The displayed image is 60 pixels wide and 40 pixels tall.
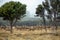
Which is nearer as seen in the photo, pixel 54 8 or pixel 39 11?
pixel 54 8

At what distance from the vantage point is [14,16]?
5259 centimetres

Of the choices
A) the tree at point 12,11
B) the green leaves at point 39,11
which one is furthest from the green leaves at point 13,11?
the green leaves at point 39,11

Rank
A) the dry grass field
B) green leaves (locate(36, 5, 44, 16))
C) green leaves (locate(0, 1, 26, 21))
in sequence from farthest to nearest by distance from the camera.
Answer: green leaves (locate(36, 5, 44, 16))
green leaves (locate(0, 1, 26, 21))
the dry grass field

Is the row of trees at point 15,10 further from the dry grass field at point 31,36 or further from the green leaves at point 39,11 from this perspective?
the green leaves at point 39,11

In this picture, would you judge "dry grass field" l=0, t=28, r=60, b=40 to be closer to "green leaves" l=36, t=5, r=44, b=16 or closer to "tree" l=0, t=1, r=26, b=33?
"tree" l=0, t=1, r=26, b=33

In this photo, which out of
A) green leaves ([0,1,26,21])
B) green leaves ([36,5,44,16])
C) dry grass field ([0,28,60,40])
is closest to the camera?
dry grass field ([0,28,60,40])

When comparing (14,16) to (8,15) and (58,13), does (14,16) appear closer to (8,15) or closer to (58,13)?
(8,15)

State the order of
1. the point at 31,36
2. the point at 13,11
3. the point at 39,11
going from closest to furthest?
the point at 31,36 < the point at 13,11 < the point at 39,11

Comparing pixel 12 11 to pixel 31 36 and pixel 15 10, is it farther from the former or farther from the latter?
pixel 31 36

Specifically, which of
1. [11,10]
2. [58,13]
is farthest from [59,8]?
[11,10]

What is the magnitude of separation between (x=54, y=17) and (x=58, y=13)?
8.28ft

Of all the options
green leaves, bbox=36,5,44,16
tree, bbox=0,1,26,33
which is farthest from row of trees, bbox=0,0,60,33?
green leaves, bbox=36,5,44,16

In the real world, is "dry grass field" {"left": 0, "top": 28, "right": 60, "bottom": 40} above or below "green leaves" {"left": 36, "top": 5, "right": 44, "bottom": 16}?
below

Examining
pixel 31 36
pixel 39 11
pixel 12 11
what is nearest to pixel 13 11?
pixel 12 11
